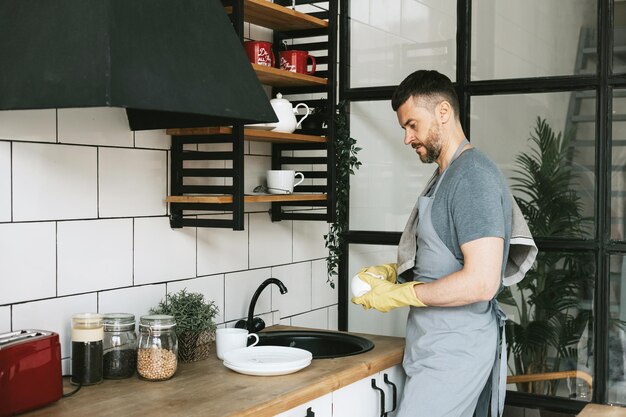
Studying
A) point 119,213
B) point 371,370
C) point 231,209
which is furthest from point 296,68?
point 371,370

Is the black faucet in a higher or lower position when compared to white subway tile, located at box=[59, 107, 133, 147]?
lower

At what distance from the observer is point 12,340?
1.98 metres

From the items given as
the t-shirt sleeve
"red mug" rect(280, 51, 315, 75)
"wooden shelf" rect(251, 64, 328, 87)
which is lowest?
the t-shirt sleeve

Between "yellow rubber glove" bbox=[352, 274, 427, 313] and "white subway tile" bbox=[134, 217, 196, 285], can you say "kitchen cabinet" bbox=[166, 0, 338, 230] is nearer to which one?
"white subway tile" bbox=[134, 217, 196, 285]

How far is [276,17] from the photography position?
118 inches

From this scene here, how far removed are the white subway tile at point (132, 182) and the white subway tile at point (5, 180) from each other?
33cm

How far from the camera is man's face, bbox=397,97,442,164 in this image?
2662 mm

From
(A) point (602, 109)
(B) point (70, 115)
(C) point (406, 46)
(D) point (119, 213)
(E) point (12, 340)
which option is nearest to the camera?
(E) point (12, 340)

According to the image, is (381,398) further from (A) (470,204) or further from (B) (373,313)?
(B) (373,313)

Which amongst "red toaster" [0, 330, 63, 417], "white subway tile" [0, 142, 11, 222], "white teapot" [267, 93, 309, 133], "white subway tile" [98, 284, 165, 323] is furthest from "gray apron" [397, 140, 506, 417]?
"white subway tile" [0, 142, 11, 222]

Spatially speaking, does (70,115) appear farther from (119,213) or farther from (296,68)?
(296,68)

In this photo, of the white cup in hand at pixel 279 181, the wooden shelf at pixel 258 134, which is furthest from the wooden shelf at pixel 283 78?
the white cup in hand at pixel 279 181

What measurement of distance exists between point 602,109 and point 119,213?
171 centimetres

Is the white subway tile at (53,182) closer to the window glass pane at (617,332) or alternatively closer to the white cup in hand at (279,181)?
the white cup in hand at (279,181)
